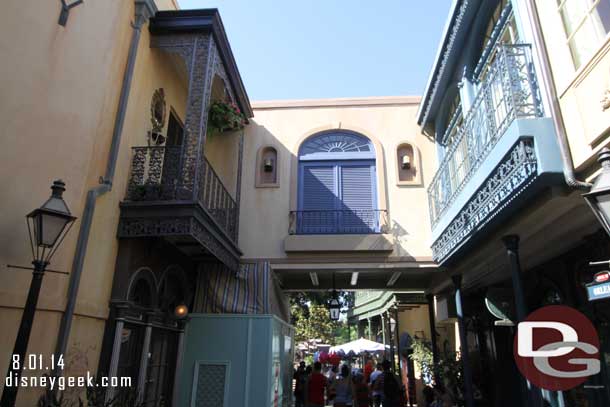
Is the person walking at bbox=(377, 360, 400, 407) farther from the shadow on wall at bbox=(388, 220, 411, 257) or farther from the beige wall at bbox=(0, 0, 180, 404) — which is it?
the beige wall at bbox=(0, 0, 180, 404)

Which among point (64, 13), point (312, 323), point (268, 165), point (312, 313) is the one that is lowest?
point (312, 323)

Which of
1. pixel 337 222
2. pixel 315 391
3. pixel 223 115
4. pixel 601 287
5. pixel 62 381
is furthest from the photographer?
pixel 337 222

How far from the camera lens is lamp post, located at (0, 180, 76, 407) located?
3293mm

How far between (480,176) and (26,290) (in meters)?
5.41

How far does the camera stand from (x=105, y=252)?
5449 mm

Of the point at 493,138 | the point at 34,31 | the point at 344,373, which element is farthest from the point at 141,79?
the point at 344,373

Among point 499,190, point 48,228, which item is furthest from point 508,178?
point 48,228

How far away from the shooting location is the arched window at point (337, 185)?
9.34 meters

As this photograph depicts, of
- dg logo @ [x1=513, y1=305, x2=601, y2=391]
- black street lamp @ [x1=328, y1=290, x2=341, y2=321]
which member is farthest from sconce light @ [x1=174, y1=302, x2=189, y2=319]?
dg logo @ [x1=513, y1=305, x2=601, y2=391]

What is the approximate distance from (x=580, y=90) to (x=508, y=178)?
1112 millimetres

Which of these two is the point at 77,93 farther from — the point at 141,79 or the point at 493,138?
the point at 493,138

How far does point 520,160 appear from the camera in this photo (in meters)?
4.37

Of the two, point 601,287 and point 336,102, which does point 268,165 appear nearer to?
point 336,102

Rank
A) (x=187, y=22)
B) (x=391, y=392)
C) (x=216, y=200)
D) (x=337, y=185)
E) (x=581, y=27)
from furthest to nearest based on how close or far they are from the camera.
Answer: (x=337, y=185), (x=391, y=392), (x=216, y=200), (x=187, y=22), (x=581, y=27)
